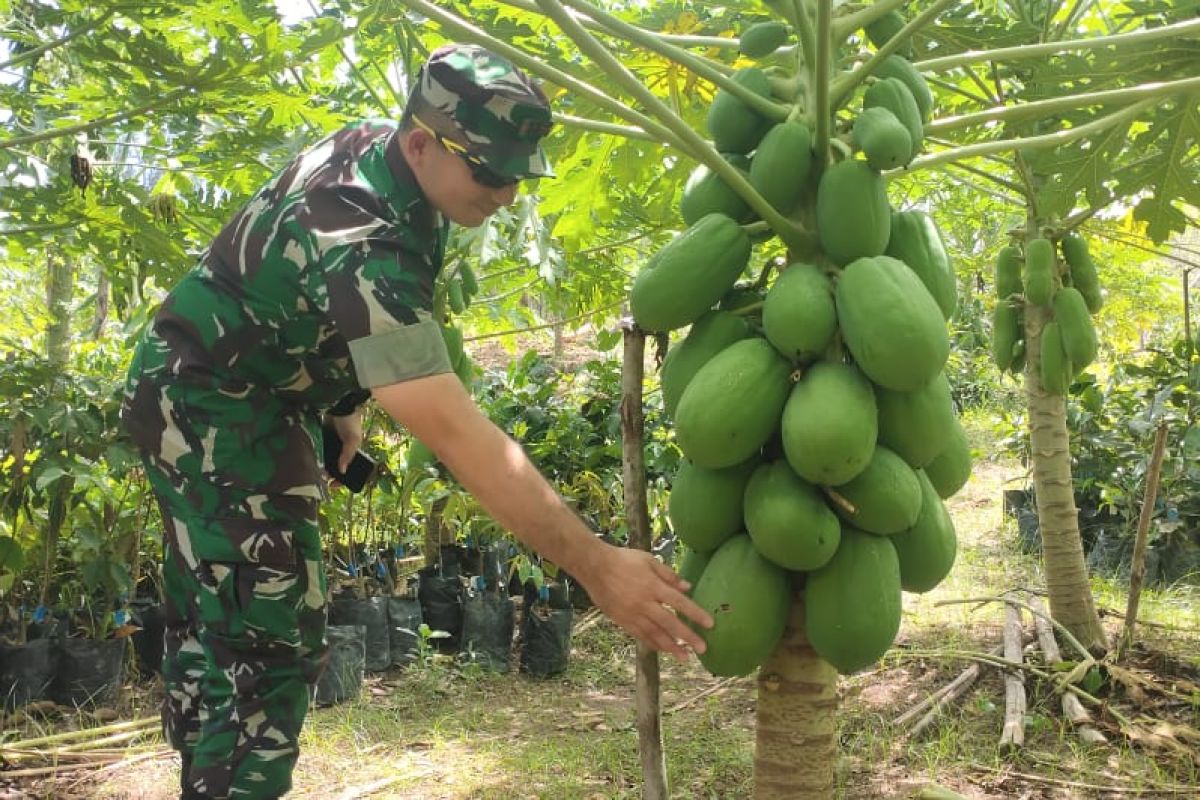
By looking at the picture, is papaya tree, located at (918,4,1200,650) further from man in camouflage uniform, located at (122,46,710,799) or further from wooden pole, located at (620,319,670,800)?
man in camouflage uniform, located at (122,46,710,799)

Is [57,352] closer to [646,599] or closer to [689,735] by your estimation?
[689,735]

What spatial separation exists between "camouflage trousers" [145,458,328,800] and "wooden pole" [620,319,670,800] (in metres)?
0.79

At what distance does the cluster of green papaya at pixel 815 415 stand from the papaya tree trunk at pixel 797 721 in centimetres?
4

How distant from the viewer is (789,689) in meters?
1.56

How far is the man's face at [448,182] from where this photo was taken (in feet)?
6.18

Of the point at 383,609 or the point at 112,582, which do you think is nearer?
the point at 112,582

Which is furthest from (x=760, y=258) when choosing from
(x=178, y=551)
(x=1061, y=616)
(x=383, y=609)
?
(x=178, y=551)

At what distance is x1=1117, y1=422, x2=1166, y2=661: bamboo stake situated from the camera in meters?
3.46

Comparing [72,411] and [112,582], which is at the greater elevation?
[72,411]

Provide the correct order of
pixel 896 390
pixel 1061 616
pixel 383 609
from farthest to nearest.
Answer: pixel 383 609
pixel 1061 616
pixel 896 390

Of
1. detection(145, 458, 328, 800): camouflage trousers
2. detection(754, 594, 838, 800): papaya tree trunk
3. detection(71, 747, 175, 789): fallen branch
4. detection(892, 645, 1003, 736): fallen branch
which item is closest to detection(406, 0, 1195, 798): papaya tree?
detection(754, 594, 838, 800): papaya tree trunk

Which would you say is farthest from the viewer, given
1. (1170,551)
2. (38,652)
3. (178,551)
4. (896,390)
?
(1170,551)

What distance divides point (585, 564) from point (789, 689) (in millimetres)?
366

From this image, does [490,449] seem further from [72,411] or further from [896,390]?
[72,411]
